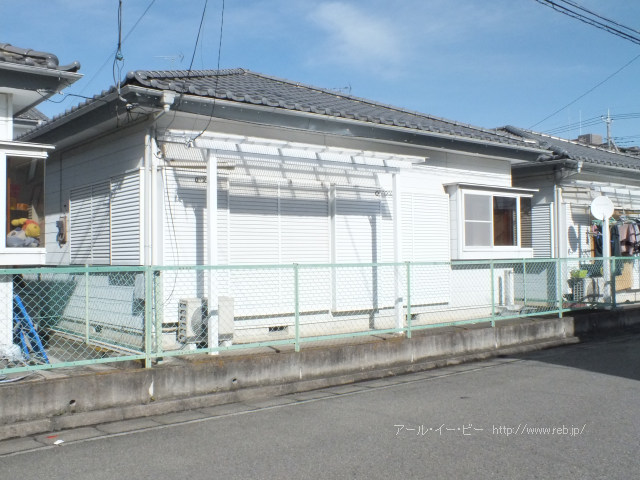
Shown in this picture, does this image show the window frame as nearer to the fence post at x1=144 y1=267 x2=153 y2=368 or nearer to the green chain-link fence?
the green chain-link fence

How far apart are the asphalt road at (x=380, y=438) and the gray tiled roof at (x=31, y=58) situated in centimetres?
411

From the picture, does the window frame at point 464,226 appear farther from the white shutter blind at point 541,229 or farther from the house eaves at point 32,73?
the house eaves at point 32,73

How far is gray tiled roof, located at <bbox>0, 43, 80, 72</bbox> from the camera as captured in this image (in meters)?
→ 6.84

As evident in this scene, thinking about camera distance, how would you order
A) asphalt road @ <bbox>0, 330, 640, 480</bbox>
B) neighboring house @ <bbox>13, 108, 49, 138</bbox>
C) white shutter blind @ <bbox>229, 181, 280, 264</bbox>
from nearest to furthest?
asphalt road @ <bbox>0, 330, 640, 480</bbox> → white shutter blind @ <bbox>229, 181, 280, 264</bbox> → neighboring house @ <bbox>13, 108, 49, 138</bbox>

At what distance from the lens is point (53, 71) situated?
6945 millimetres

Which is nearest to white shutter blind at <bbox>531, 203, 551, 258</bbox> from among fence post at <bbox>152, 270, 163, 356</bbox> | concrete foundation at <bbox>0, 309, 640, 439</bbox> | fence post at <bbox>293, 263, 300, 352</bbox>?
concrete foundation at <bbox>0, 309, 640, 439</bbox>

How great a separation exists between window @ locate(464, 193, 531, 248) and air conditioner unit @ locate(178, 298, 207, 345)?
594cm

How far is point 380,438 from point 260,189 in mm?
4819

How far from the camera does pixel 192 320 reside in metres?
7.81

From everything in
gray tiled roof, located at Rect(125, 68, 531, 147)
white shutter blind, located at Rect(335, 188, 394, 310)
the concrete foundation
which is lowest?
the concrete foundation

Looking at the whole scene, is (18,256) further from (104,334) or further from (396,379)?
(396,379)

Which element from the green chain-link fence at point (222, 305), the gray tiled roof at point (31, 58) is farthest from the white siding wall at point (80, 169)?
the gray tiled roof at point (31, 58)

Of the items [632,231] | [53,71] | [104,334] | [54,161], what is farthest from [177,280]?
[632,231]

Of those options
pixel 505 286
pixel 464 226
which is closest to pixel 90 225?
pixel 464 226
